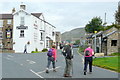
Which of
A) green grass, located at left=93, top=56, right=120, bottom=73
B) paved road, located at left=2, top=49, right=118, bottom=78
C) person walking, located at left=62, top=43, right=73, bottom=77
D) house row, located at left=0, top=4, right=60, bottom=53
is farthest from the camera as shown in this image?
house row, located at left=0, top=4, right=60, bottom=53

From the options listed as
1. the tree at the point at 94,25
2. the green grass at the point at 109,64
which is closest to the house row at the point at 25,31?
the tree at the point at 94,25

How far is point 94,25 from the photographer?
63.3 metres

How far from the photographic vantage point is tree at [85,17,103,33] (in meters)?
63.0

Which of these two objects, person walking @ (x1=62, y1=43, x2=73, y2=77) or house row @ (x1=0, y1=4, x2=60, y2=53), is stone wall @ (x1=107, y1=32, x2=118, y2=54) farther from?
person walking @ (x1=62, y1=43, x2=73, y2=77)

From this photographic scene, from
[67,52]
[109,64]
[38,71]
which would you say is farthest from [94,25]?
[67,52]

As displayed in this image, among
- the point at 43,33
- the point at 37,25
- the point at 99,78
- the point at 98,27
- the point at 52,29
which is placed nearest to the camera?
the point at 99,78

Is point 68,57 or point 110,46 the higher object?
point 110,46

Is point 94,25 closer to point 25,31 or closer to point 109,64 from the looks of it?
point 25,31

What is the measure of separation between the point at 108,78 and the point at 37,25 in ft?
127

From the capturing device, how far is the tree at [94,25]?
6300 centimetres

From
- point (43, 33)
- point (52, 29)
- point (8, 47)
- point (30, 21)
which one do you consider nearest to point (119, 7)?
point (30, 21)

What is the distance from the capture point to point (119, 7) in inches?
1238

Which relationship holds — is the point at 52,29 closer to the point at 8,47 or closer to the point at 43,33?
the point at 43,33

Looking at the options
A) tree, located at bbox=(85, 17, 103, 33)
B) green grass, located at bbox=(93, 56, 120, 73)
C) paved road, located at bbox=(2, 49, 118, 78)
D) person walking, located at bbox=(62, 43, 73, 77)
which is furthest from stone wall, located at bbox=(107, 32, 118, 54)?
tree, located at bbox=(85, 17, 103, 33)
